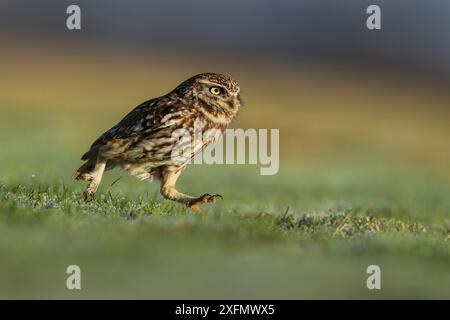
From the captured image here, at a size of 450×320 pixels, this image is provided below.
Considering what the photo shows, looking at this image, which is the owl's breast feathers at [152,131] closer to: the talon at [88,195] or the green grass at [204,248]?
the talon at [88,195]

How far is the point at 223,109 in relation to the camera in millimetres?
12398

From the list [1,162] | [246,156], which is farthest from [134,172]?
[246,156]

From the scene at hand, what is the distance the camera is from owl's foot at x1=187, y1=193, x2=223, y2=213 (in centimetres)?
1198

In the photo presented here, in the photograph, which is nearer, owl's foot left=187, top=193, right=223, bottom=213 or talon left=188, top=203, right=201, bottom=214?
owl's foot left=187, top=193, right=223, bottom=213

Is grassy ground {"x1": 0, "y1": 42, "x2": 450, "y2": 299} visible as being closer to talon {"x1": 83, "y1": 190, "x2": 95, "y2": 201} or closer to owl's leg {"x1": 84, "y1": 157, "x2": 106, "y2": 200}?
talon {"x1": 83, "y1": 190, "x2": 95, "y2": 201}

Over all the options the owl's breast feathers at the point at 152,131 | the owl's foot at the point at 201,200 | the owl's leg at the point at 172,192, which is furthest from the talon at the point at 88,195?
the owl's foot at the point at 201,200

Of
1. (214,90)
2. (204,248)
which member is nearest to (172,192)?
(214,90)

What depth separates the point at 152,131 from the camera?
37.8 feet

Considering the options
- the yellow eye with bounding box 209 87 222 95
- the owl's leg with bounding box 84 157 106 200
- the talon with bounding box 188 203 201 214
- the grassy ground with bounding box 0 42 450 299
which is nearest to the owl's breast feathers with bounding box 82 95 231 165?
the owl's leg with bounding box 84 157 106 200

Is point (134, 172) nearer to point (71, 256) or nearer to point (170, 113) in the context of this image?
point (170, 113)

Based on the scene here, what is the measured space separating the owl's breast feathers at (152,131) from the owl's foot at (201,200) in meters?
0.75

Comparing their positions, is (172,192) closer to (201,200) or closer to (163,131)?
(201,200)

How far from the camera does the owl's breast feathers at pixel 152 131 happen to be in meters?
11.5

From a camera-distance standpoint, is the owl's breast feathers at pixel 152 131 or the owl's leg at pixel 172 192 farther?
the owl's leg at pixel 172 192
